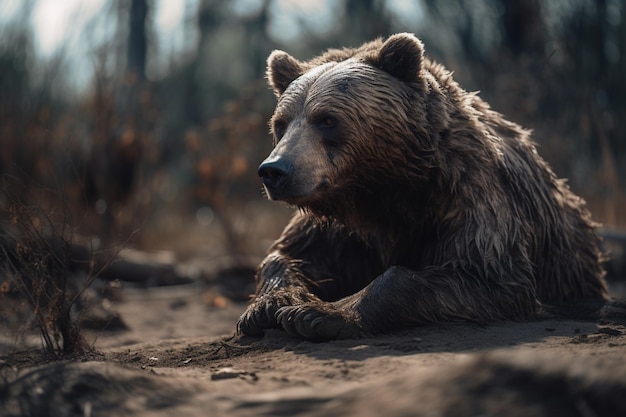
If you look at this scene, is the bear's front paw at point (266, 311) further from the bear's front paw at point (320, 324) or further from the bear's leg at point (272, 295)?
the bear's front paw at point (320, 324)

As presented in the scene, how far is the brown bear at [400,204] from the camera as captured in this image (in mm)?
4227

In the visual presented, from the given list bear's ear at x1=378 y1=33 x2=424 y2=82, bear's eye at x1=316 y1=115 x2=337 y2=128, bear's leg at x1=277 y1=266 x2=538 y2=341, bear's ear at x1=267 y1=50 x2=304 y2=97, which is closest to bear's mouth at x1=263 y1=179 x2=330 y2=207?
bear's eye at x1=316 y1=115 x2=337 y2=128

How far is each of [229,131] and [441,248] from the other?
675cm

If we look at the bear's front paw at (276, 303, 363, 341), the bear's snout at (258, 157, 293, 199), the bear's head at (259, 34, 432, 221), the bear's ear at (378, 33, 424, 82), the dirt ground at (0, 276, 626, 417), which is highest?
the bear's ear at (378, 33, 424, 82)

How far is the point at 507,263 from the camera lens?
446 centimetres

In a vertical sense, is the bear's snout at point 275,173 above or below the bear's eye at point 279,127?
below

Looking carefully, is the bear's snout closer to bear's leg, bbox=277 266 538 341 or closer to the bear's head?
the bear's head

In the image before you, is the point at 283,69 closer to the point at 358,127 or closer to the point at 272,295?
the point at 358,127

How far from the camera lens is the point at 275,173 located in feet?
13.9

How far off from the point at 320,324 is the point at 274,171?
874mm

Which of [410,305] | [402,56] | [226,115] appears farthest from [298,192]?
[226,115]

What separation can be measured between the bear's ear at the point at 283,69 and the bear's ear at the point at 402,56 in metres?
0.58

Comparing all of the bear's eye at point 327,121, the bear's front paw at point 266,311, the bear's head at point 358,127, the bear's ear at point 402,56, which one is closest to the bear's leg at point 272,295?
the bear's front paw at point 266,311

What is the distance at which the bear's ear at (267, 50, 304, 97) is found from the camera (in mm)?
5168
